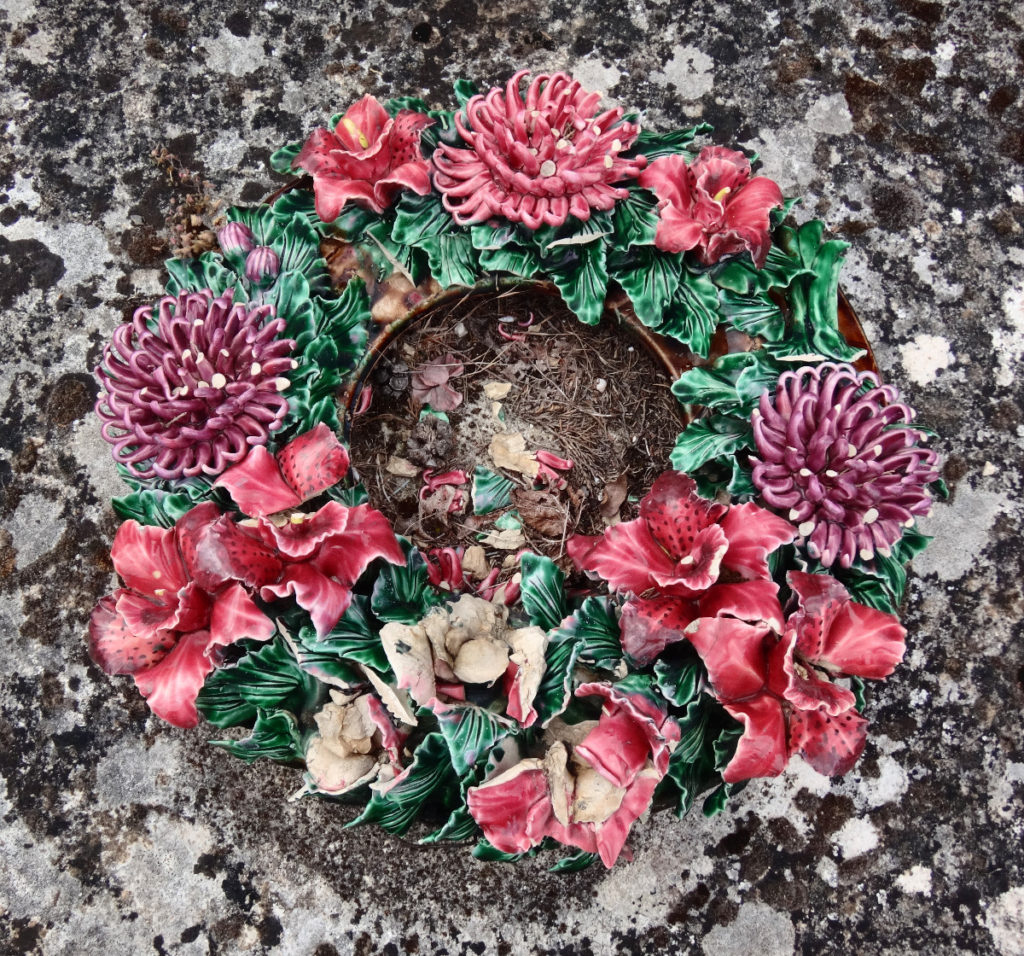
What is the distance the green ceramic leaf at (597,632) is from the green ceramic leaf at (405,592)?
0.60 ft

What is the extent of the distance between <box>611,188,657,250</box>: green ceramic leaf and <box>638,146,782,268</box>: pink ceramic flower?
38 mm

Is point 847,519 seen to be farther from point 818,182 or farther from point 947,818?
point 818,182

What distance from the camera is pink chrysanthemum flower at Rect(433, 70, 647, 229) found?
1.06 m

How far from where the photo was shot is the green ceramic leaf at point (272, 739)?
1062 millimetres

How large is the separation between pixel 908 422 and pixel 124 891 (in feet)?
4.17

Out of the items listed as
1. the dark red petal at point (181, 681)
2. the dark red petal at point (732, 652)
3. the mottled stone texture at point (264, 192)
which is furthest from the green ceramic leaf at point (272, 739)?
the dark red petal at point (732, 652)

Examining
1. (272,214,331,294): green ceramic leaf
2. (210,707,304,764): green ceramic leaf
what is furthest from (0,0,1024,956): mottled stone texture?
(272,214,331,294): green ceramic leaf

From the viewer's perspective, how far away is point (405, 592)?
1095mm

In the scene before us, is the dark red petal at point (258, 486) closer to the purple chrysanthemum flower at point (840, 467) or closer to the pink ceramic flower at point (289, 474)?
the pink ceramic flower at point (289, 474)

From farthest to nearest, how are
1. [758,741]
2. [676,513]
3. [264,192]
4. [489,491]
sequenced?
[264,192] → [489,491] → [676,513] → [758,741]

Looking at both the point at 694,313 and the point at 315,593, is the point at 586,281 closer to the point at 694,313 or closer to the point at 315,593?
the point at 694,313

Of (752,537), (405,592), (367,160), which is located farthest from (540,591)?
(367,160)

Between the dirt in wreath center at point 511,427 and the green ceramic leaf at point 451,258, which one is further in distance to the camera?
the dirt in wreath center at point 511,427

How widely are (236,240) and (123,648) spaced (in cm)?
53
